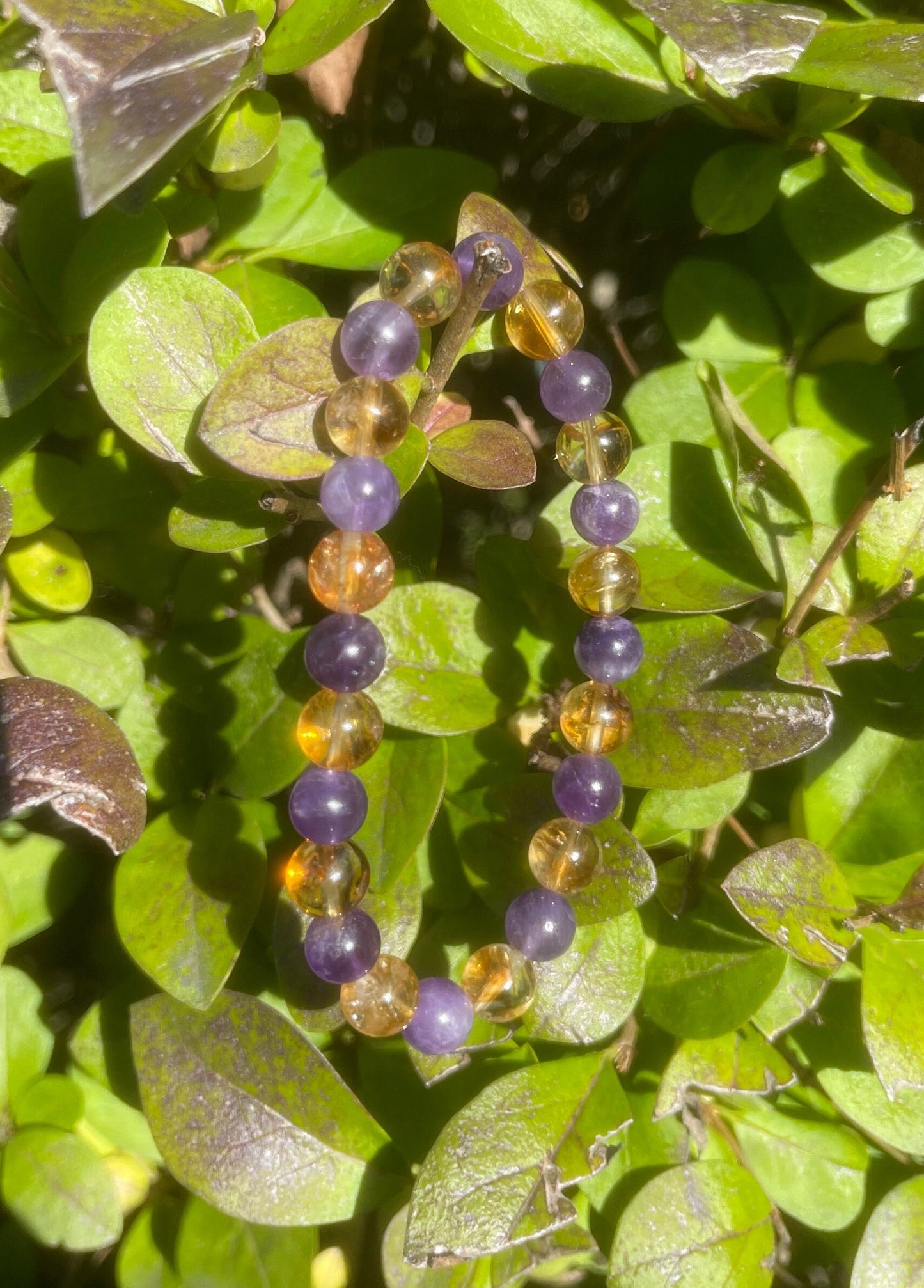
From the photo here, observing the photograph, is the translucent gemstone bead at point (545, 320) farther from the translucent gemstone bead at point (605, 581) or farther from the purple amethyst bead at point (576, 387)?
the translucent gemstone bead at point (605, 581)

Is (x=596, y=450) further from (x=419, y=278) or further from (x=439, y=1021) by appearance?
(x=439, y=1021)

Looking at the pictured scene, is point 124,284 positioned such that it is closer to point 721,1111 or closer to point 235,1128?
point 235,1128

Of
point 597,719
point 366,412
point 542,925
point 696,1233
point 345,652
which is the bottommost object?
point 696,1233

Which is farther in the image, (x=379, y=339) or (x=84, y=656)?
(x=84, y=656)

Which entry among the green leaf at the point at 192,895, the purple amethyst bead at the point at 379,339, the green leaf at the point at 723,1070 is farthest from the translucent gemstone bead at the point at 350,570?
the green leaf at the point at 723,1070

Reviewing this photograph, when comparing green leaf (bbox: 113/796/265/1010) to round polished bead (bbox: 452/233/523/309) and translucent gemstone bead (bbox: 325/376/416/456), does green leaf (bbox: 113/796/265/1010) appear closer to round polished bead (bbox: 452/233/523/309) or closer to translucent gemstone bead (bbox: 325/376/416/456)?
translucent gemstone bead (bbox: 325/376/416/456)

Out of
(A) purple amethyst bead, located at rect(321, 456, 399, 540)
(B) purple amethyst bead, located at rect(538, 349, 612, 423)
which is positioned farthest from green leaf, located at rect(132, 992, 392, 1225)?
(B) purple amethyst bead, located at rect(538, 349, 612, 423)

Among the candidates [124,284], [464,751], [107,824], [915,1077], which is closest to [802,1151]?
[915,1077]

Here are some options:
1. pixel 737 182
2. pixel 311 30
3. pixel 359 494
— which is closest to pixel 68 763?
pixel 359 494
